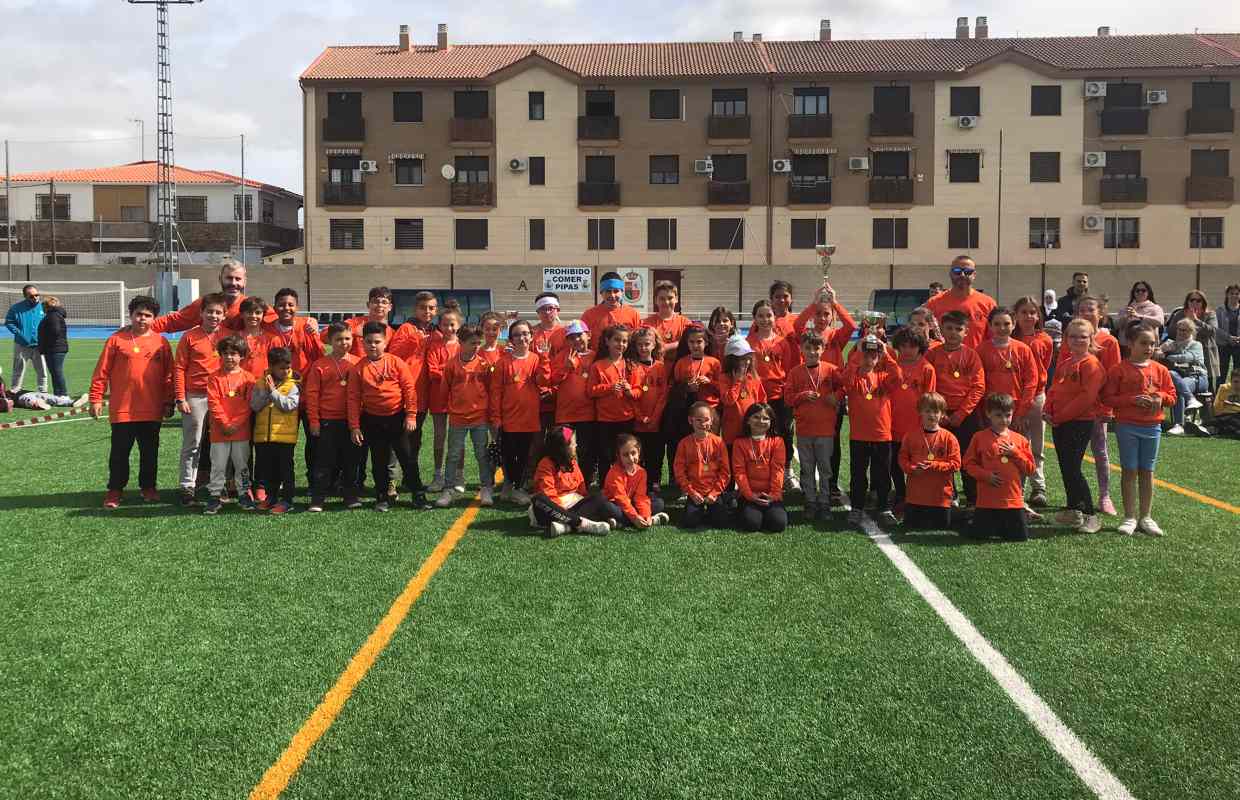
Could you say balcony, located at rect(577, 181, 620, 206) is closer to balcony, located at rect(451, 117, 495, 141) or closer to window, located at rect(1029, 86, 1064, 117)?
balcony, located at rect(451, 117, 495, 141)

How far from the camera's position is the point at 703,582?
19.0 feet

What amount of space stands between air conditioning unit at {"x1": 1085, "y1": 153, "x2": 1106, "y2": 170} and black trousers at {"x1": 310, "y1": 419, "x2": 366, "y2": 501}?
132 feet

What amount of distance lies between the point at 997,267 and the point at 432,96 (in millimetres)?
25589

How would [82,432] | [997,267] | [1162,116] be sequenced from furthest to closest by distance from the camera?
[1162,116]
[997,267]
[82,432]

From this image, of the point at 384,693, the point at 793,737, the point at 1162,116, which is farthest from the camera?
the point at 1162,116

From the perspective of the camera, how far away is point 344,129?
41656 mm

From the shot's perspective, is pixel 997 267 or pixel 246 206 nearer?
pixel 997 267

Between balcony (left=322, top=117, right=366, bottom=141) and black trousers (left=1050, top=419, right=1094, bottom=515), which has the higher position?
balcony (left=322, top=117, right=366, bottom=141)

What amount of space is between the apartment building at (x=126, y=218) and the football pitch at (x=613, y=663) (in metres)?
55.0

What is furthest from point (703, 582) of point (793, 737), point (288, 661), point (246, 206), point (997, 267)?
point (246, 206)

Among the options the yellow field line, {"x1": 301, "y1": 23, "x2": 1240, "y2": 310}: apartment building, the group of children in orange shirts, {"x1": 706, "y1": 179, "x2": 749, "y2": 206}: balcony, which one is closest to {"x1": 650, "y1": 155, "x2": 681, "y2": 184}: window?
{"x1": 301, "y1": 23, "x2": 1240, "y2": 310}: apartment building

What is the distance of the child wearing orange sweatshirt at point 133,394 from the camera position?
7.93 m

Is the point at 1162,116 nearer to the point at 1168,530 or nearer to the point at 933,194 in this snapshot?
the point at 933,194

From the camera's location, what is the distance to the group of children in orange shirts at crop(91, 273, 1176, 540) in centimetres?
714
